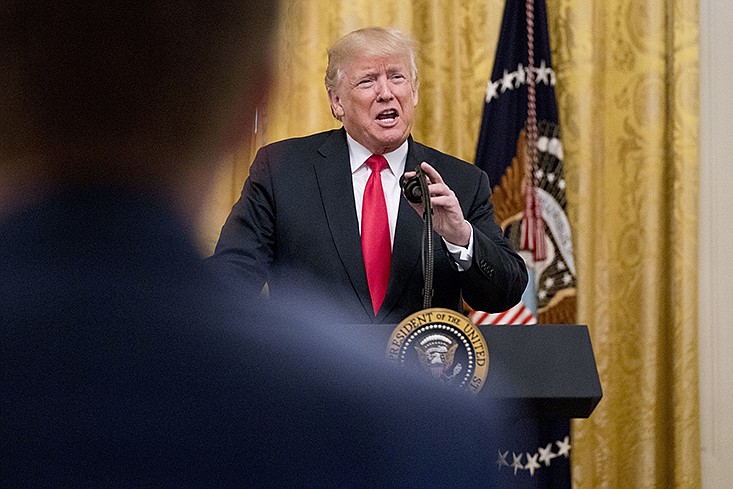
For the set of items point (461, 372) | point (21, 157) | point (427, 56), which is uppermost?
point (427, 56)

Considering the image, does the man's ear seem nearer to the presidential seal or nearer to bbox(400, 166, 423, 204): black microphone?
bbox(400, 166, 423, 204): black microphone

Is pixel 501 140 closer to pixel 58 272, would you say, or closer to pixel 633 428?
pixel 633 428

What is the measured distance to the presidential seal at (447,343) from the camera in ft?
3.24

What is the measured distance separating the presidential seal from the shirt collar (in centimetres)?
97

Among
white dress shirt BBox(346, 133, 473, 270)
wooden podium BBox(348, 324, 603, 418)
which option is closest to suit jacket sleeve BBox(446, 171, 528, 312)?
white dress shirt BBox(346, 133, 473, 270)

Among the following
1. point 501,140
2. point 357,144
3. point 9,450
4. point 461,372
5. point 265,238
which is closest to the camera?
point 9,450

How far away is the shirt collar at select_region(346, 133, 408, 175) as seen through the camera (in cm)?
202

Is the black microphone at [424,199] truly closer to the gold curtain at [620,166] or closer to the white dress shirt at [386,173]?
the white dress shirt at [386,173]

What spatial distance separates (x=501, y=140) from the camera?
121 inches

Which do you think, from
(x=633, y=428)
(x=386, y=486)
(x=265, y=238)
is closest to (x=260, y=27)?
(x=386, y=486)

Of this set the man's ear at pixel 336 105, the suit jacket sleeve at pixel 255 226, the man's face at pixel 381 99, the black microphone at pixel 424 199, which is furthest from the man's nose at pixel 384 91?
the black microphone at pixel 424 199

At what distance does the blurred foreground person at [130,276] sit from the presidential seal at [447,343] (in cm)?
68

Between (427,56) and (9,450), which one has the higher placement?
(427,56)

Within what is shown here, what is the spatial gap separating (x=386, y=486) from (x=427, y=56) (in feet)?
9.59
